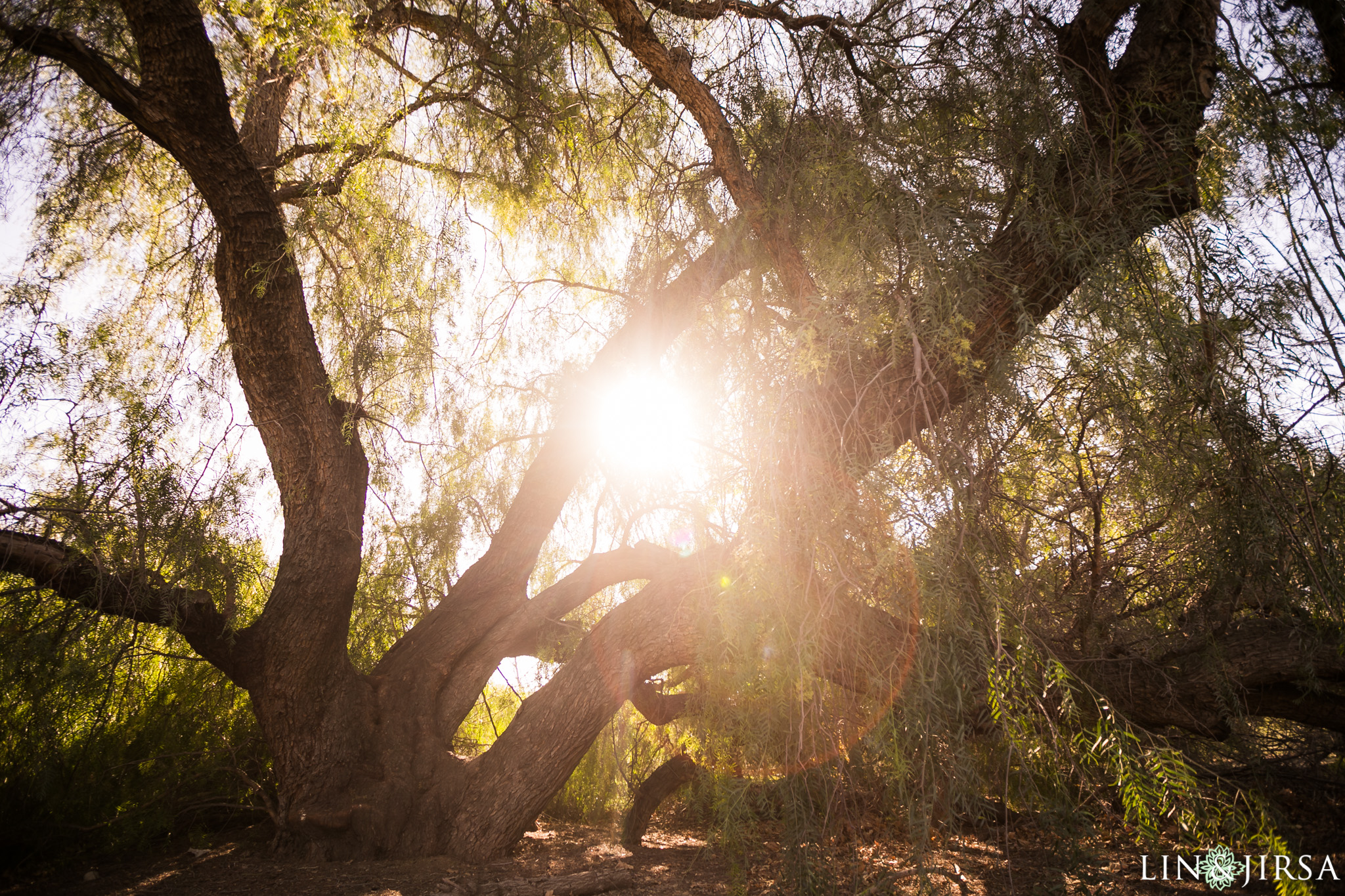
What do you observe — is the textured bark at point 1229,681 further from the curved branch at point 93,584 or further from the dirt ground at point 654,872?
the curved branch at point 93,584

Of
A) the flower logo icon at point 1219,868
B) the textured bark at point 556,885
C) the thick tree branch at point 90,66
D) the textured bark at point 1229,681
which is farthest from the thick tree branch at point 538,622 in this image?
the thick tree branch at point 90,66

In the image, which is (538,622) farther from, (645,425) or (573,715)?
(645,425)

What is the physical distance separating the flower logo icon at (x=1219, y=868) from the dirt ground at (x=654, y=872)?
1.01ft

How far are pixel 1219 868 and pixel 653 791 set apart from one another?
10.0 feet

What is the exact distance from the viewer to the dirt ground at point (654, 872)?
8.44ft

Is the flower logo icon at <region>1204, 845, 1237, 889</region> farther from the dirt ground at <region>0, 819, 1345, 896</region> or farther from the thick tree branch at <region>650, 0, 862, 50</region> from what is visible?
the thick tree branch at <region>650, 0, 862, 50</region>

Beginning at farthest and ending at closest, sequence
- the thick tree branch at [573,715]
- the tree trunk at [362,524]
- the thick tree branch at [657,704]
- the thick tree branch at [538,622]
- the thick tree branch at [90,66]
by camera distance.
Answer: the thick tree branch at [538,622]
the thick tree branch at [657,704]
the thick tree branch at [573,715]
the thick tree branch at [90,66]
the tree trunk at [362,524]

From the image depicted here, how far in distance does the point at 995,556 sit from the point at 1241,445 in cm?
73

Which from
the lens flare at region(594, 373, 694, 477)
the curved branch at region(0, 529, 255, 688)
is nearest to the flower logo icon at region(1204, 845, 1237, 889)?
the lens flare at region(594, 373, 694, 477)

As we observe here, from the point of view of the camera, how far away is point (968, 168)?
2592mm

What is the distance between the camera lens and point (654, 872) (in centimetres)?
358

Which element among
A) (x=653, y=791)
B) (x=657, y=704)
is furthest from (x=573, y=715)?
(x=653, y=791)

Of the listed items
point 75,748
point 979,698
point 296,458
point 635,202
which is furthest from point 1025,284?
point 75,748

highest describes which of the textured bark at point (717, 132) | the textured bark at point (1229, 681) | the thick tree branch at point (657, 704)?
the textured bark at point (717, 132)
